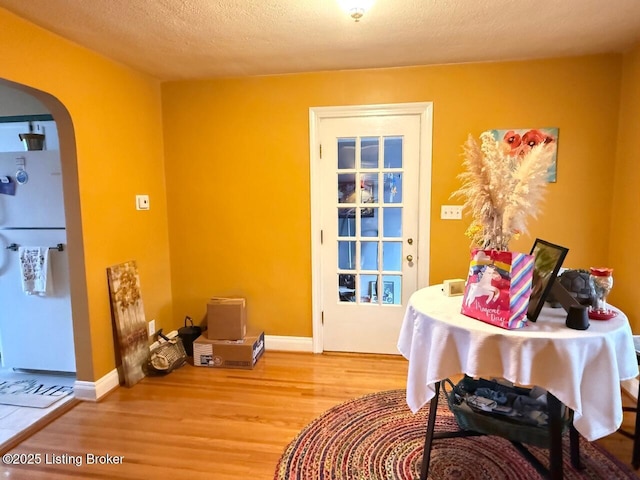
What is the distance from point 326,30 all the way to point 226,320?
2194 millimetres

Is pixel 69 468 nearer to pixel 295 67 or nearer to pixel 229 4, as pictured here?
pixel 229 4

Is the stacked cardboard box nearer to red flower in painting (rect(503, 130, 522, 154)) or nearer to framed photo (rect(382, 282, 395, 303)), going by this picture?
framed photo (rect(382, 282, 395, 303))

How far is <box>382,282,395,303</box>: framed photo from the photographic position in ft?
10.4

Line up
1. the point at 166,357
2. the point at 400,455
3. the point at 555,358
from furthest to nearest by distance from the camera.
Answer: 1. the point at 166,357
2. the point at 400,455
3. the point at 555,358

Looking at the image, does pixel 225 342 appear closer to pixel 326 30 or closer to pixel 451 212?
pixel 451 212

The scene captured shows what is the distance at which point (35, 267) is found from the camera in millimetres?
2764

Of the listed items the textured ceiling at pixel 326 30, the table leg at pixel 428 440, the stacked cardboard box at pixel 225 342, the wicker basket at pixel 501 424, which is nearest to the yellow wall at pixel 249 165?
the textured ceiling at pixel 326 30

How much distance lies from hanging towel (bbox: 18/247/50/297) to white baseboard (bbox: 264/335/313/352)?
1.71 metres

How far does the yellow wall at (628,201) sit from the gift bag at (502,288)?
1651mm

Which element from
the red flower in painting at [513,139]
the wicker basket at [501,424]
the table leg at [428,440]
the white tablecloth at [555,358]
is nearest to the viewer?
the white tablecloth at [555,358]

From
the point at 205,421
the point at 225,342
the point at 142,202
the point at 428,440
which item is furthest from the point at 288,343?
the point at 428,440

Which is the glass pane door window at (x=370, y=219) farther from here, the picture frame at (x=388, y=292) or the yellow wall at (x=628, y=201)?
the yellow wall at (x=628, y=201)

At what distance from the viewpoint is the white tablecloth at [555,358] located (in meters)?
1.33

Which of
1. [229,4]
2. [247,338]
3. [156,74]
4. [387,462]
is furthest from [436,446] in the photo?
[156,74]
